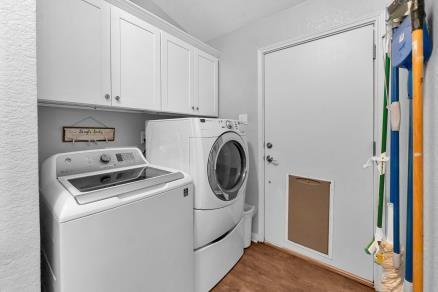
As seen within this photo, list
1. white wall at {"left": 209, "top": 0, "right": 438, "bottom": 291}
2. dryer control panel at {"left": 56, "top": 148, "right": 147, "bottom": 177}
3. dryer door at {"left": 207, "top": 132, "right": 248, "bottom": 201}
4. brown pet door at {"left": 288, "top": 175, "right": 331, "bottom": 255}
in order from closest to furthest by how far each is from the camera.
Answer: white wall at {"left": 209, "top": 0, "right": 438, "bottom": 291}
dryer control panel at {"left": 56, "top": 148, "right": 147, "bottom": 177}
dryer door at {"left": 207, "top": 132, "right": 248, "bottom": 201}
brown pet door at {"left": 288, "top": 175, "right": 331, "bottom": 255}

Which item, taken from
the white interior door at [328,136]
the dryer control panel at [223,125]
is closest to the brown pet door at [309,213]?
the white interior door at [328,136]

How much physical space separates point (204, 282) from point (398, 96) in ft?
5.62

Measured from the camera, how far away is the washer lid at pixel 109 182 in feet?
3.00

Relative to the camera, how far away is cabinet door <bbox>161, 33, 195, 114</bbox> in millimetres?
1753

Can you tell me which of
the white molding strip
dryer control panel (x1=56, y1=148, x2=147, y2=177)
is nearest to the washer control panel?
dryer control panel (x1=56, y1=148, x2=147, y2=177)

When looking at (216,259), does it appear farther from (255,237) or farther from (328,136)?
(328,136)

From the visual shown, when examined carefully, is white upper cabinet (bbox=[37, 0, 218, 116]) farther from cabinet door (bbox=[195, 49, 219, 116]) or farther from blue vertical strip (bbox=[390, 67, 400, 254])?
blue vertical strip (bbox=[390, 67, 400, 254])

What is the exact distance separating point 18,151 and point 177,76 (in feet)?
4.62

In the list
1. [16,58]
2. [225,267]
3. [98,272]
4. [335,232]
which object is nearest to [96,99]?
[16,58]

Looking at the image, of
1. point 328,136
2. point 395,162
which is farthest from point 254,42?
point 395,162

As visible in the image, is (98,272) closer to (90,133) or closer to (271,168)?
(90,133)

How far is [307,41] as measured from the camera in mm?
1789

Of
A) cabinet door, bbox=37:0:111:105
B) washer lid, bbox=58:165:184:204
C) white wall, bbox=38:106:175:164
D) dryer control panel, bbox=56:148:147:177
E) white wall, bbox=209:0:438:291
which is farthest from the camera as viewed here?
white wall, bbox=38:106:175:164

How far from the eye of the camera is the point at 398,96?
82cm
